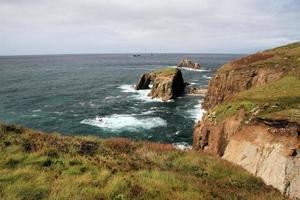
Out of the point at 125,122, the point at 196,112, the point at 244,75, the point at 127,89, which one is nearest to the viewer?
the point at 244,75

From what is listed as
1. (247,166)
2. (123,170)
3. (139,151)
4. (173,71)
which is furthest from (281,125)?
(173,71)

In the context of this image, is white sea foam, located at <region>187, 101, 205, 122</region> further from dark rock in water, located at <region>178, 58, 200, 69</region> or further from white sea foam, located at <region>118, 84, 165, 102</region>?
dark rock in water, located at <region>178, 58, 200, 69</region>

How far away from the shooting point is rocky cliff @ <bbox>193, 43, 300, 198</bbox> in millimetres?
17016

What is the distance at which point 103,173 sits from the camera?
1140 cm

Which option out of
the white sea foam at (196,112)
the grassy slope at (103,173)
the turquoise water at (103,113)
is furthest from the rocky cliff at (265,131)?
the white sea foam at (196,112)

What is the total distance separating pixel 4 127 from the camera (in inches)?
646

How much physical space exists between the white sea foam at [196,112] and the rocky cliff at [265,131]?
14593 mm

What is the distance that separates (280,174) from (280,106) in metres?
8.30

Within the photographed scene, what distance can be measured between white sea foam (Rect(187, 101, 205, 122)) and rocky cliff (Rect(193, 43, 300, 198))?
14.6 m

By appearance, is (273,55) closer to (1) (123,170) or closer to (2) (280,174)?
(2) (280,174)

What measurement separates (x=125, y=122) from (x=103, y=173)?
38.8m

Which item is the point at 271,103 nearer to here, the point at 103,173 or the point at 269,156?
the point at 269,156

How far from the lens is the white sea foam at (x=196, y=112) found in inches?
2105

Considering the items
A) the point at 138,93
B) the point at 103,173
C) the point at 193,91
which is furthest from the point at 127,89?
the point at 103,173
